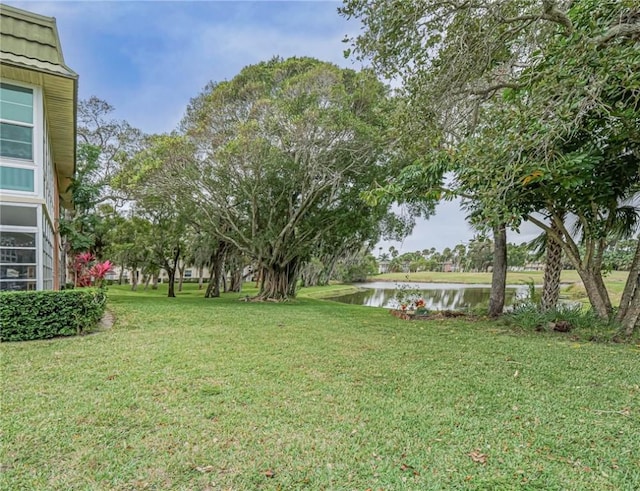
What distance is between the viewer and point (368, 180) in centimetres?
1255

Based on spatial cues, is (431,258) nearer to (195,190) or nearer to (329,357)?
(195,190)

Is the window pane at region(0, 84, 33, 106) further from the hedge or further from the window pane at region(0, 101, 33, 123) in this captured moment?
the hedge

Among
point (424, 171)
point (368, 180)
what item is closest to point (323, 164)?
point (368, 180)

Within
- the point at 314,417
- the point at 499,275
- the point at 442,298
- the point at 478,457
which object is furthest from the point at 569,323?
the point at 442,298

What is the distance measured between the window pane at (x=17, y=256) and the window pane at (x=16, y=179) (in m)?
1.13

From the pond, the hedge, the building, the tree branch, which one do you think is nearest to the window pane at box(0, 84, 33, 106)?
the building

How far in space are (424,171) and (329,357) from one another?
3835 millimetres

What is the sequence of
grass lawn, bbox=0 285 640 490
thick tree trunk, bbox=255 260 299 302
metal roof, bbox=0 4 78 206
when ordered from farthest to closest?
thick tree trunk, bbox=255 260 299 302 → metal roof, bbox=0 4 78 206 → grass lawn, bbox=0 285 640 490

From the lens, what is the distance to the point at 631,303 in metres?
6.87

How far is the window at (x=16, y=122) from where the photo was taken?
6359 mm

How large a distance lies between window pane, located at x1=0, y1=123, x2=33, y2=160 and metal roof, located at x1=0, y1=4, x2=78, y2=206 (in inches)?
35.7

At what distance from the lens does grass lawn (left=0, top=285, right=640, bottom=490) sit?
2.35 m

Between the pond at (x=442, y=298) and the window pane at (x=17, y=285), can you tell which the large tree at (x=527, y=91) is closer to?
the pond at (x=442, y=298)

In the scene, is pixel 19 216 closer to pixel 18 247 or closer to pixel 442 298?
pixel 18 247
